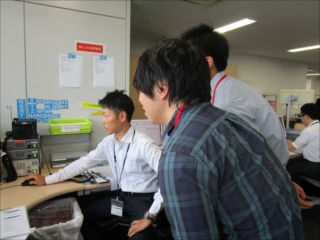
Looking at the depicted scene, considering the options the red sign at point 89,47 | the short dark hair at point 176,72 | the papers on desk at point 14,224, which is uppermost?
the red sign at point 89,47

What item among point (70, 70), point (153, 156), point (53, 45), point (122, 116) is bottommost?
point (153, 156)

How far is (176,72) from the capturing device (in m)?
0.64

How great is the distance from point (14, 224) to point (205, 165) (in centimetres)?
122

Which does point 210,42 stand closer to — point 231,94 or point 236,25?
point 231,94

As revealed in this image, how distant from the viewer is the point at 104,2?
2.40 m

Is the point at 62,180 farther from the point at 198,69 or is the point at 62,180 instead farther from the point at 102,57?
the point at 198,69

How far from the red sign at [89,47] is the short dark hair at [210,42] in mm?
1526

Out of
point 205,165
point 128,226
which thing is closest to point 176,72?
point 205,165

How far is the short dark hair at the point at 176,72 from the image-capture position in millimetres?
644

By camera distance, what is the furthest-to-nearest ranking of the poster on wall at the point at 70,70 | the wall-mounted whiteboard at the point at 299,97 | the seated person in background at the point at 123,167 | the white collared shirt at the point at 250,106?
1. the wall-mounted whiteboard at the point at 299,97
2. the poster on wall at the point at 70,70
3. the seated person in background at the point at 123,167
4. the white collared shirt at the point at 250,106

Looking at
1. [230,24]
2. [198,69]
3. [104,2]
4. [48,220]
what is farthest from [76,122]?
[230,24]

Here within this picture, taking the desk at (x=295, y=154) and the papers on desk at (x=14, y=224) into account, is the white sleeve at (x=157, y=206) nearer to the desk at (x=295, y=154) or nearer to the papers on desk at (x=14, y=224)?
the papers on desk at (x=14, y=224)

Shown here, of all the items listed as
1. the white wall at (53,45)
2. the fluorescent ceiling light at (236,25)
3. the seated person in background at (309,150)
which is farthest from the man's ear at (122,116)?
the fluorescent ceiling light at (236,25)

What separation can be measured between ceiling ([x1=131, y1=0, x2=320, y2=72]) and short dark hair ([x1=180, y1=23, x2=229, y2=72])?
2013 mm
